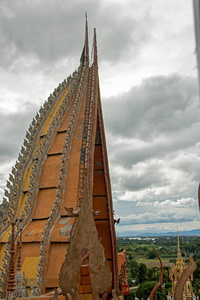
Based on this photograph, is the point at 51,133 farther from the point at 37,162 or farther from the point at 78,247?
the point at 78,247

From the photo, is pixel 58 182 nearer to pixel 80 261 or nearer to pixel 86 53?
pixel 80 261

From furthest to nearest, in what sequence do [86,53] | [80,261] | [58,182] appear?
[86,53]
[58,182]
[80,261]

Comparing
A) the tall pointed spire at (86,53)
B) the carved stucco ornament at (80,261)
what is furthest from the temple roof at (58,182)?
the carved stucco ornament at (80,261)

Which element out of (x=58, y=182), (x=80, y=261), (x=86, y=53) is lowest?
(x=80, y=261)

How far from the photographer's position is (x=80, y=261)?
312 cm


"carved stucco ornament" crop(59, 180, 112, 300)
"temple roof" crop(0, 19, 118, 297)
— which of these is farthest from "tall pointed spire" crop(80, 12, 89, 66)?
"carved stucco ornament" crop(59, 180, 112, 300)

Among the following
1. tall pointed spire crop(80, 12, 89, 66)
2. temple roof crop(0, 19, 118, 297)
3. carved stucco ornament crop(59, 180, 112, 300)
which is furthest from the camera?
tall pointed spire crop(80, 12, 89, 66)

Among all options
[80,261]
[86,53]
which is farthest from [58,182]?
[86,53]

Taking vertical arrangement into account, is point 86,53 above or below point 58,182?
above

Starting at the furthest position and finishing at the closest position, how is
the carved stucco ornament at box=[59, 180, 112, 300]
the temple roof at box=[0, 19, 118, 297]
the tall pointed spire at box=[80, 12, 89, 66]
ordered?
the tall pointed spire at box=[80, 12, 89, 66], the temple roof at box=[0, 19, 118, 297], the carved stucco ornament at box=[59, 180, 112, 300]

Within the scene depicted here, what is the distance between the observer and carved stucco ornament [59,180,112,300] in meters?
3.06

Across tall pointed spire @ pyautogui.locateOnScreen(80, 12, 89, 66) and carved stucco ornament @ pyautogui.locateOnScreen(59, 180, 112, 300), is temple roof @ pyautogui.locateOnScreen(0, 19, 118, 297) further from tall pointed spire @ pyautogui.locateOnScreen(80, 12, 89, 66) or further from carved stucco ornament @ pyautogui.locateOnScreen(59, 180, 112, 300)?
carved stucco ornament @ pyautogui.locateOnScreen(59, 180, 112, 300)

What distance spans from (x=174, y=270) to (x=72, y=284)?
9859 mm

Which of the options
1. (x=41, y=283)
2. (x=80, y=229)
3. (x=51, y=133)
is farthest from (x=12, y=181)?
(x=80, y=229)
